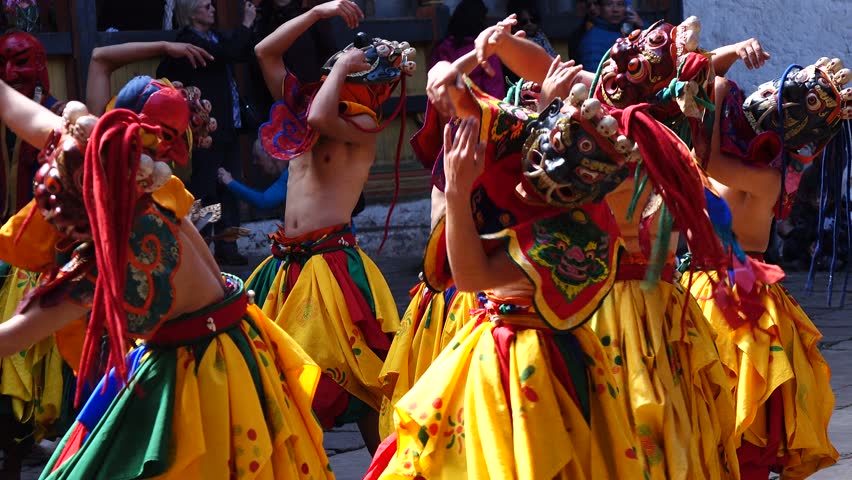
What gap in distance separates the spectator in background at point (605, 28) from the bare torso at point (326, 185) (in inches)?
187

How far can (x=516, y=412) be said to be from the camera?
10.8 feet

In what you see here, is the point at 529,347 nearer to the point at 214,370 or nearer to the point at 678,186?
the point at 678,186

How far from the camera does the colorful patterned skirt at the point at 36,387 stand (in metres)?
5.07

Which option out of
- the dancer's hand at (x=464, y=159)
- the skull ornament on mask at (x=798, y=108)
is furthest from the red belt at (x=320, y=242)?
the dancer's hand at (x=464, y=159)

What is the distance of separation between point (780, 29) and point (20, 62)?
737 cm

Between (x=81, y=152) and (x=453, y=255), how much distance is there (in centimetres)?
85

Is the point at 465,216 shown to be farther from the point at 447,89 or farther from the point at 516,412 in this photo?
the point at 516,412

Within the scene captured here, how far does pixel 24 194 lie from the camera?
519 cm

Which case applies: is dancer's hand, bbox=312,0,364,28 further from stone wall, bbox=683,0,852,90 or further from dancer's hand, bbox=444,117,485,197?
stone wall, bbox=683,0,852,90

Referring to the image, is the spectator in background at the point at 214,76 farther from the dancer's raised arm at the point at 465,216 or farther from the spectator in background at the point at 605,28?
the dancer's raised arm at the point at 465,216

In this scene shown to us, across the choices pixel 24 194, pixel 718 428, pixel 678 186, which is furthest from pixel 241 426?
pixel 24 194

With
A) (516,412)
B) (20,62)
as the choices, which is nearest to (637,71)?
(516,412)

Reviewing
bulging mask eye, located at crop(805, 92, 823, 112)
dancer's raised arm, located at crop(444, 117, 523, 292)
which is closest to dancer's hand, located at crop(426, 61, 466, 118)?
dancer's raised arm, located at crop(444, 117, 523, 292)

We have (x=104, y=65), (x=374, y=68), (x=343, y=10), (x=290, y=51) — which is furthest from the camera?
(x=290, y=51)
